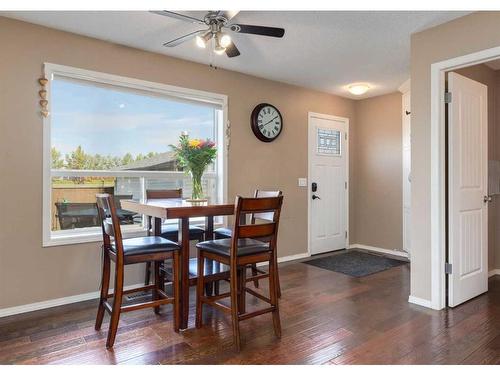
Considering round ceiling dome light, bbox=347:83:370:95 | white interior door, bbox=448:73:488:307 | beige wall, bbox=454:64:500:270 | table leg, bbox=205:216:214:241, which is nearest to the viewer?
white interior door, bbox=448:73:488:307

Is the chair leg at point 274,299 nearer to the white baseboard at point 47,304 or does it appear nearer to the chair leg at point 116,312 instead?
the chair leg at point 116,312

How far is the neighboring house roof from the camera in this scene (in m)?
3.51

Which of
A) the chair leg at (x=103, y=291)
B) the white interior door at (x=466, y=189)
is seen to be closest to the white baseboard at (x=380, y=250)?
the white interior door at (x=466, y=189)

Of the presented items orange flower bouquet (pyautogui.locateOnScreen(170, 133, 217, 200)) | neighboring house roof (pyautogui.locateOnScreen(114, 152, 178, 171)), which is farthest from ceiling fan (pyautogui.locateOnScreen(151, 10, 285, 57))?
neighboring house roof (pyautogui.locateOnScreen(114, 152, 178, 171))

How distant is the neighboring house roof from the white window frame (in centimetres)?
5

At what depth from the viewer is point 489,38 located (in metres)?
2.56

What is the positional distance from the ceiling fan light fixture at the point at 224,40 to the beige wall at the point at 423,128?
1.64 m

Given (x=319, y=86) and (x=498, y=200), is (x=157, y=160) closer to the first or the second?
(x=319, y=86)

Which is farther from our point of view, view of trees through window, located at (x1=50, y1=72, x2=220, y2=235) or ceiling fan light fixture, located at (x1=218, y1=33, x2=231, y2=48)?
view of trees through window, located at (x1=50, y1=72, x2=220, y2=235)

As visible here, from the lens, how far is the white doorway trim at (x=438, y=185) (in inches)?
112

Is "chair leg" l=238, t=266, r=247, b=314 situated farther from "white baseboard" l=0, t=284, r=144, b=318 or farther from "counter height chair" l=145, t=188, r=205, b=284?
"white baseboard" l=0, t=284, r=144, b=318

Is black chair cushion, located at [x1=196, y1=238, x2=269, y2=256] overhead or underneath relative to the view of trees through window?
underneath

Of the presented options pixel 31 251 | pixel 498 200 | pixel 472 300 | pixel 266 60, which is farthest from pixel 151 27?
pixel 498 200
